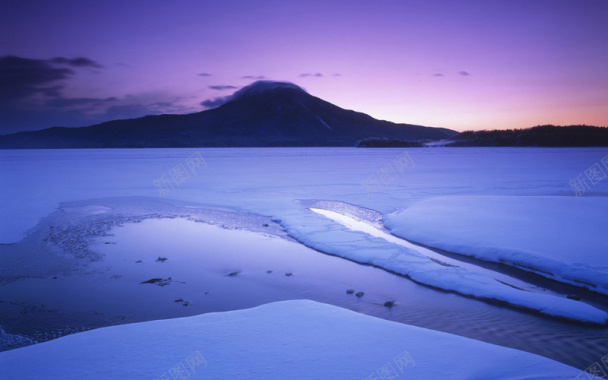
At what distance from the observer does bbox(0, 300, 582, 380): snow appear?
2.60 m

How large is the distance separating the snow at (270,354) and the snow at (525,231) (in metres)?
3.12

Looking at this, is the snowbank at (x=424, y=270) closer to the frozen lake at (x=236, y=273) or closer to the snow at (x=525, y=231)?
the frozen lake at (x=236, y=273)

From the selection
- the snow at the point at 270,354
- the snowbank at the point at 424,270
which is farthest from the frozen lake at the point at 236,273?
the snow at the point at 270,354

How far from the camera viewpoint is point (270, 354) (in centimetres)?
284

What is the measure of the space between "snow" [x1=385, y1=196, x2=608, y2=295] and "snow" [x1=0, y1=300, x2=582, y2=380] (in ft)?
10.2

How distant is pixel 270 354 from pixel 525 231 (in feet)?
20.6

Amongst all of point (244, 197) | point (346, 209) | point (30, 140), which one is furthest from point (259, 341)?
point (30, 140)

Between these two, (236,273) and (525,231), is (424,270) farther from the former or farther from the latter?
(525,231)

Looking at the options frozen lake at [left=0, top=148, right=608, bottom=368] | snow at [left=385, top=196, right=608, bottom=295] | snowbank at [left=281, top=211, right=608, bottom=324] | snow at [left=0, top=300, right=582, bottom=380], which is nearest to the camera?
snow at [left=0, top=300, right=582, bottom=380]

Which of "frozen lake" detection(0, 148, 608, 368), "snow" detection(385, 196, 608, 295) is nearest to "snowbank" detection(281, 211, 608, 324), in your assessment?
"frozen lake" detection(0, 148, 608, 368)

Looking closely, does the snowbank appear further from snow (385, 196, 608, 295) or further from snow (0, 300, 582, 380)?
snow (0, 300, 582, 380)

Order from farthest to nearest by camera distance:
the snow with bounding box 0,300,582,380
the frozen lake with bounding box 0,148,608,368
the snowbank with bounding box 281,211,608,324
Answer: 1. the snowbank with bounding box 281,211,608,324
2. the frozen lake with bounding box 0,148,608,368
3. the snow with bounding box 0,300,582,380

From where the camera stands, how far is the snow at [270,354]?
8.52 ft

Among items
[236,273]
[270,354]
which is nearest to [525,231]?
[236,273]
